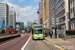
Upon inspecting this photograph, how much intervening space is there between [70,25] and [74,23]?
441cm

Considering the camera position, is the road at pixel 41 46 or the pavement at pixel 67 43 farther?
the road at pixel 41 46

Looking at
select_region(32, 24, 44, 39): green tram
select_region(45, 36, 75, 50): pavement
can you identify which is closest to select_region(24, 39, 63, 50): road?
select_region(45, 36, 75, 50): pavement

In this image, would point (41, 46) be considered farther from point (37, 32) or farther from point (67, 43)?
point (37, 32)

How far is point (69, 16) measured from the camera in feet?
145

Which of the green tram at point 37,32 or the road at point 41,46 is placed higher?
the green tram at point 37,32

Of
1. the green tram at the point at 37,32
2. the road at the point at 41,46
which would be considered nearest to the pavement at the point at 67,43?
the road at the point at 41,46

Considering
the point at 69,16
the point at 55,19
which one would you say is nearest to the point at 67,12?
the point at 69,16

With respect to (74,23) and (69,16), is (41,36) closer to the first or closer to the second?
(74,23)

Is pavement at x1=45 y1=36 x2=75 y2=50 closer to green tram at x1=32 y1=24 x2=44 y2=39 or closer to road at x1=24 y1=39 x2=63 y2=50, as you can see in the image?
road at x1=24 y1=39 x2=63 y2=50

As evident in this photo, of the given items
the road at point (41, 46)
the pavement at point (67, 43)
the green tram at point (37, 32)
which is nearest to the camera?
the pavement at point (67, 43)

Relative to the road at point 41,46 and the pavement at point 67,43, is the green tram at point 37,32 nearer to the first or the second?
the pavement at point 67,43

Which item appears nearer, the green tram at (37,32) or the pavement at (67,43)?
the pavement at (67,43)

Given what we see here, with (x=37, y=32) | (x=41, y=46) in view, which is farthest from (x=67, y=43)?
(x=37, y=32)

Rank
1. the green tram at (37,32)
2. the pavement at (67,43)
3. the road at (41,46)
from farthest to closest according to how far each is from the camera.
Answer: the green tram at (37,32), the road at (41,46), the pavement at (67,43)
